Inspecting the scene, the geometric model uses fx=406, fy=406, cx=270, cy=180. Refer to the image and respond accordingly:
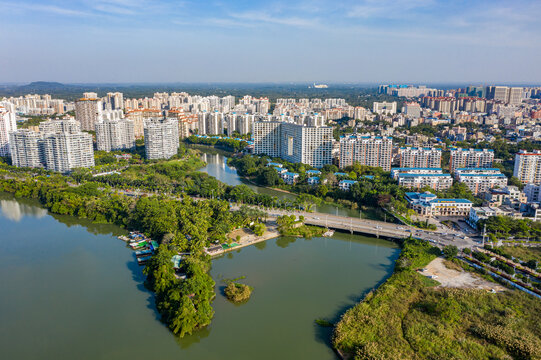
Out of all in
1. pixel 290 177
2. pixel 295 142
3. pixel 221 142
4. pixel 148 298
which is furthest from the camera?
pixel 221 142

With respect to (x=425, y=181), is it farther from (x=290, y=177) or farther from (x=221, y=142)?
(x=221, y=142)

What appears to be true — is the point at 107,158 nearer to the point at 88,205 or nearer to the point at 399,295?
the point at 88,205

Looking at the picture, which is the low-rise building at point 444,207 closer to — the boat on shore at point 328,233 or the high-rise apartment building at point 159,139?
the boat on shore at point 328,233

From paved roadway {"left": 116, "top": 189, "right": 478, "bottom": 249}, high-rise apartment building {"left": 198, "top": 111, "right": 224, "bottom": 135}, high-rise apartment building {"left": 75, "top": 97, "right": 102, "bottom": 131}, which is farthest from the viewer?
high-rise apartment building {"left": 198, "top": 111, "right": 224, "bottom": 135}

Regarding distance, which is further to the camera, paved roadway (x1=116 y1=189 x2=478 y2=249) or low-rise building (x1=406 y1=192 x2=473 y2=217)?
low-rise building (x1=406 y1=192 x2=473 y2=217)

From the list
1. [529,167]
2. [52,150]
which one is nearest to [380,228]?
[529,167]

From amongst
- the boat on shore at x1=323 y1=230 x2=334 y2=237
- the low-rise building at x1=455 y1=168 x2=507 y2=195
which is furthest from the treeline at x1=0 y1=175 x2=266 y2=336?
the low-rise building at x1=455 y1=168 x2=507 y2=195

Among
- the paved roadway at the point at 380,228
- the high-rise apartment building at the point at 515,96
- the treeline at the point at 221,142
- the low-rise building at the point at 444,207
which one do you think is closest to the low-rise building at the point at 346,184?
the paved roadway at the point at 380,228

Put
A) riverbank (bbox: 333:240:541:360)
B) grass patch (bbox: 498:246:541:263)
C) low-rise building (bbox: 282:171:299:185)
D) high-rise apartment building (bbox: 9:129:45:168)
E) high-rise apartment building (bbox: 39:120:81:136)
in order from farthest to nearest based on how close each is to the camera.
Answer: high-rise apartment building (bbox: 39:120:81:136) < high-rise apartment building (bbox: 9:129:45:168) < low-rise building (bbox: 282:171:299:185) < grass patch (bbox: 498:246:541:263) < riverbank (bbox: 333:240:541:360)

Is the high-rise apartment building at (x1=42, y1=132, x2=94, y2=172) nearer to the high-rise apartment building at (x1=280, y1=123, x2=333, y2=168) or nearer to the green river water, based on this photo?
the green river water
